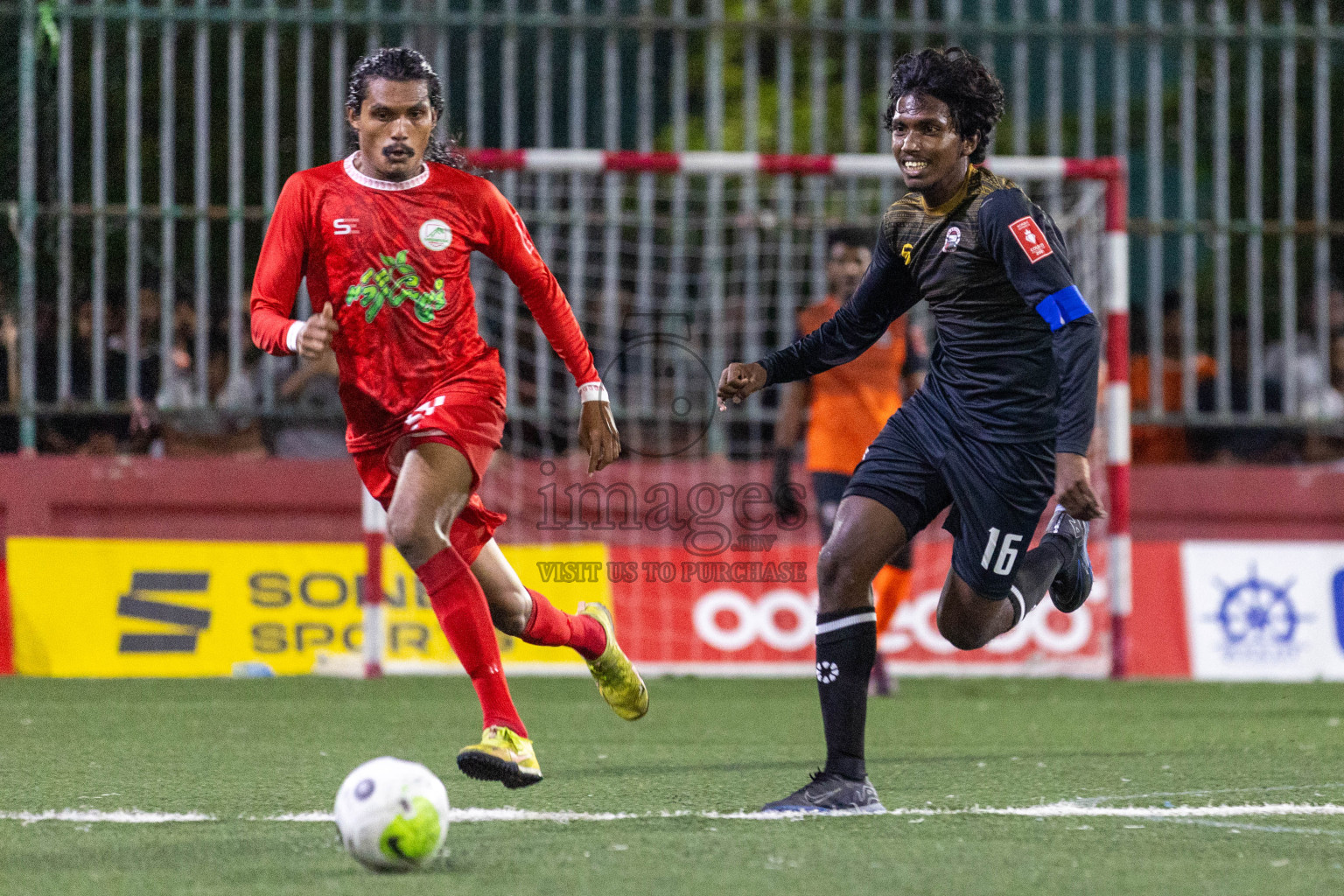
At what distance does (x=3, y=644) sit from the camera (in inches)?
384

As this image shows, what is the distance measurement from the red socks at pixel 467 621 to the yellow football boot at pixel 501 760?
11 centimetres

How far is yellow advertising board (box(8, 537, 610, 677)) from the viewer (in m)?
9.66

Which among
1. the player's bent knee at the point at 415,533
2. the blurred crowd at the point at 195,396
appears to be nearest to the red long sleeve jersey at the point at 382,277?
the player's bent knee at the point at 415,533

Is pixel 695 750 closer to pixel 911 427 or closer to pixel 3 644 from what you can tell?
pixel 911 427

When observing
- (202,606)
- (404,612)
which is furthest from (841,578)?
(202,606)

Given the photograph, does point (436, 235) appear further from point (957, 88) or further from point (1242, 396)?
point (1242, 396)

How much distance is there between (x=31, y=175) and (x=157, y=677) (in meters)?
2.98

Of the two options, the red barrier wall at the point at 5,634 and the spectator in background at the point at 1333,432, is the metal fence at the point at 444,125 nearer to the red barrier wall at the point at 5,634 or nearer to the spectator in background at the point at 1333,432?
the spectator in background at the point at 1333,432

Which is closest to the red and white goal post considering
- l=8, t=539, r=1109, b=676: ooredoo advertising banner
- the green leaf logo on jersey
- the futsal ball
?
l=8, t=539, r=1109, b=676: ooredoo advertising banner

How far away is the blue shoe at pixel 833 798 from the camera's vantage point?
15.8 ft

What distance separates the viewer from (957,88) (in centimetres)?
500

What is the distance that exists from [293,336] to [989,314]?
188 cm

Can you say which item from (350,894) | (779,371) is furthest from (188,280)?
(350,894)

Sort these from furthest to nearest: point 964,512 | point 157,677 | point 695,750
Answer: point 157,677 → point 695,750 → point 964,512
